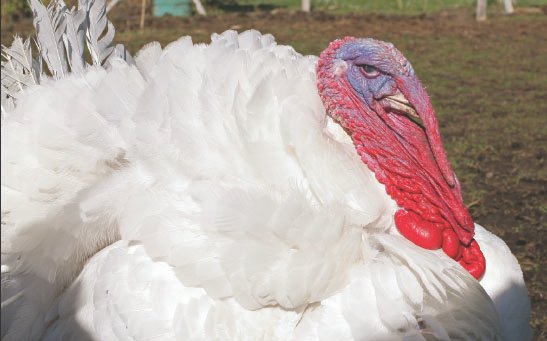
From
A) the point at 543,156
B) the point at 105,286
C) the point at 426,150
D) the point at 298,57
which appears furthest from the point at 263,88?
the point at 543,156

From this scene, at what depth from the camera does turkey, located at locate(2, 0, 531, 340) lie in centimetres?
276

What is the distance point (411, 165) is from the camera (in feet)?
10.6

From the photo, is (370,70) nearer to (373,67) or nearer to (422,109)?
(373,67)

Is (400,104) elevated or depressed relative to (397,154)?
elevated

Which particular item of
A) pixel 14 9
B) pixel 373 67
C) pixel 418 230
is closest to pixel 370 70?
pixel 373 67

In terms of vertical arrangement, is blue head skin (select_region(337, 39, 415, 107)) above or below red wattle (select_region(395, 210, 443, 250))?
above

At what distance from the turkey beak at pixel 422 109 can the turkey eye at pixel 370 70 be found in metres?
0.10

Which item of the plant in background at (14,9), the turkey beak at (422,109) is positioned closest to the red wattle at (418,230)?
the turkey beak at (422,109)

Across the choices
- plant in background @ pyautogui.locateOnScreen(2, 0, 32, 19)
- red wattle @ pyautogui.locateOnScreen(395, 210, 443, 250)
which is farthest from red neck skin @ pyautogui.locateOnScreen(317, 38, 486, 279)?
plant in background @ pyautogui.locateOnScreen(2, 0, 32, 19)

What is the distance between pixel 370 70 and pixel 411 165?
447 millimetres

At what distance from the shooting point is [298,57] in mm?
3494

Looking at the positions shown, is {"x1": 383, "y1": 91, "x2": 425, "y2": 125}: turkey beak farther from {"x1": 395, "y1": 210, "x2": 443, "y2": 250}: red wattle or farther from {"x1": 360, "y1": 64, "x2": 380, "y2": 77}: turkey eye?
{"x1": 395, "y1": 210, "x2": 443, "y2": 250}: red wattle

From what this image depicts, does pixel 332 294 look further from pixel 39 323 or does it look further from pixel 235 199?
pixel 39 323

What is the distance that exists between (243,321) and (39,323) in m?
→ 0.89
